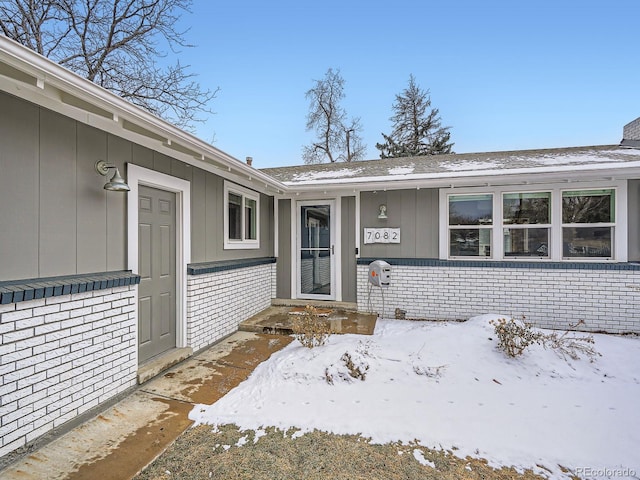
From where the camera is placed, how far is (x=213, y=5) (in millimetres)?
7184

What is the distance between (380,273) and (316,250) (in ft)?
5.10

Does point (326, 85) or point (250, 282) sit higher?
point (326, 85)

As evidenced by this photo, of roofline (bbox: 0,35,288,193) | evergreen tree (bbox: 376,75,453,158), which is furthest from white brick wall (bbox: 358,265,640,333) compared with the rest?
evergreen tree (bbox: 376,75,453,158)

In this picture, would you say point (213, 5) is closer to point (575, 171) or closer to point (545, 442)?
point (575, 171)

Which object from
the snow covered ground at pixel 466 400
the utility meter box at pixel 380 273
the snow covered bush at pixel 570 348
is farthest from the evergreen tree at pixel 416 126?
the snow covered ground at pixel 466 400

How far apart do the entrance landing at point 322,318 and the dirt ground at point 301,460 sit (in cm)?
233

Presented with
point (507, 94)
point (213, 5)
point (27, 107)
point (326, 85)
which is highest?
point (326, 85)

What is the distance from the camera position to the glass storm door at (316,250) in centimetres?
644

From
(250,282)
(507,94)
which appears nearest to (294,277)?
(250,282)

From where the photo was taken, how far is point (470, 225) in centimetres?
564

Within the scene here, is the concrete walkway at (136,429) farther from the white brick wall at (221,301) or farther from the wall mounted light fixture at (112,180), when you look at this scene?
the wall mounted light fixture at (112,180)

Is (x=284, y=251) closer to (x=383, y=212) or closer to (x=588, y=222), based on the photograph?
(x=383, y=212)

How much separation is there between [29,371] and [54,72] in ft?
6.91

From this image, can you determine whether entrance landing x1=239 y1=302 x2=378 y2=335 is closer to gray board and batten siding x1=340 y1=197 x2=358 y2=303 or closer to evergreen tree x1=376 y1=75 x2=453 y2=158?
gray board and batten siding x1=340 y1=197 x2=358 y2=303
